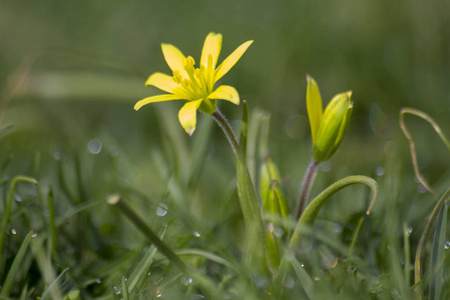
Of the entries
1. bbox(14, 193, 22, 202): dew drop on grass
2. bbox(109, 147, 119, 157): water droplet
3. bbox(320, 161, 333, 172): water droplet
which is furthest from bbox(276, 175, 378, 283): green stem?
bbox(109, 147, 119, 157): water droplet

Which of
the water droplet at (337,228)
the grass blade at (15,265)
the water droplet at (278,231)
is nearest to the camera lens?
the grass blade at (15,265)

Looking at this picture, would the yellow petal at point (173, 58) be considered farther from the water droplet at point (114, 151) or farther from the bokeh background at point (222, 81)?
the water droplet at point (114, 151)

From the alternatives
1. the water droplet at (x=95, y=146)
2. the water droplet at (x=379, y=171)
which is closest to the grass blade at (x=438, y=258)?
the water droplet at (x=379, y=171)

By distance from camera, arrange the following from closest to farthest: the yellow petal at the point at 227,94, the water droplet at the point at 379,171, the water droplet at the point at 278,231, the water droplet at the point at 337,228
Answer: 1. the yellow petal at the point at 227,94
2. the water droplet at the point at 278,231
3. the water droplet at the point at 337,228
4. the water droplet at the point at 379,171

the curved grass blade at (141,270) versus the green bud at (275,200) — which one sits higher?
the green bud at (275,200)

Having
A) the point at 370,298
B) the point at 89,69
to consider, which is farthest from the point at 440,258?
the point at 89,69

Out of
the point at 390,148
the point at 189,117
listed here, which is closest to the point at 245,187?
the point at 189,117

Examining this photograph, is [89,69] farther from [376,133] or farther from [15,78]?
[376,133]
